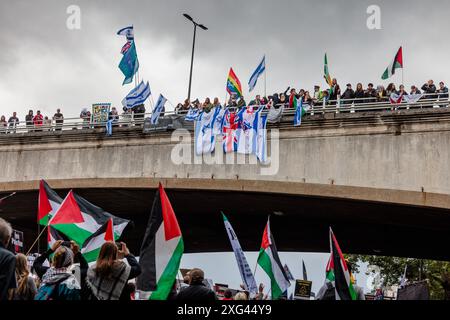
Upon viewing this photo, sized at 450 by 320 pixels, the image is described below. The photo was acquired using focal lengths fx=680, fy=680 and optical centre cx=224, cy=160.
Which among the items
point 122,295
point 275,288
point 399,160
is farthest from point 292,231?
point 122,295

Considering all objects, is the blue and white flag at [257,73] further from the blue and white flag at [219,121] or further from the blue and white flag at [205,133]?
the blue and white flag at [205,133]

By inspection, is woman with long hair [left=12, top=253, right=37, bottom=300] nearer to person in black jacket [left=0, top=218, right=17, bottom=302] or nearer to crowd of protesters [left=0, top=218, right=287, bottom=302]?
crowd of protesters [left=0, top=218, right=287, bottom=302]

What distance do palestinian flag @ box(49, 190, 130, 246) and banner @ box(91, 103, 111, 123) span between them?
47.6 feet

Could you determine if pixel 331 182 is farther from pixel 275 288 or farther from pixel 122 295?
pixel 122 295

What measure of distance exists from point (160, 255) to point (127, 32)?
2041 centimetres

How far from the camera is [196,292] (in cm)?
771

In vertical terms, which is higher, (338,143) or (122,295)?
(338,143)

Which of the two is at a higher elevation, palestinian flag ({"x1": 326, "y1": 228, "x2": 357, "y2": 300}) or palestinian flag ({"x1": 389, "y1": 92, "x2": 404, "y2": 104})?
palestinian flag ({"x1": 389, "y1": 92, "x2": 404, "y2": 104})

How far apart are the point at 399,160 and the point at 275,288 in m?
9.83

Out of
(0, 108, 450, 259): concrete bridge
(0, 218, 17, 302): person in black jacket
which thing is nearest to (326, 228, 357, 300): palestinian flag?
(0, 218, 17, 302): person in black jacket

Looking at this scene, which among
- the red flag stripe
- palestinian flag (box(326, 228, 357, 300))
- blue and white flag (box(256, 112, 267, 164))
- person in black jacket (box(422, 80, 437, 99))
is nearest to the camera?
the red flag stripe

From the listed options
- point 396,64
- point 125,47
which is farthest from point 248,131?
point 125,47

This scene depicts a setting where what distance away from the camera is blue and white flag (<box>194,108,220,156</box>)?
83.6 feet
